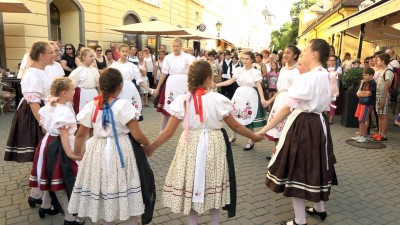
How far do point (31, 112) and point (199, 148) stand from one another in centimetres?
220

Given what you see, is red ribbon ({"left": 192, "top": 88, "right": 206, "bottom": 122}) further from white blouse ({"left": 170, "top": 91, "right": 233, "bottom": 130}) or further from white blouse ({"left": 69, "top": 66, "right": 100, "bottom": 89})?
white blouse ({"left": 69, "top": 66, "right": 100, "bottom": 89})

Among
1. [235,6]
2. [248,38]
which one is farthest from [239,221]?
[248,38]

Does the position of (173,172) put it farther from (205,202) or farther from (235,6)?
(235,6)

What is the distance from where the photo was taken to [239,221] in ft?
11.6

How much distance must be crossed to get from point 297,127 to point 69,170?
2186mm

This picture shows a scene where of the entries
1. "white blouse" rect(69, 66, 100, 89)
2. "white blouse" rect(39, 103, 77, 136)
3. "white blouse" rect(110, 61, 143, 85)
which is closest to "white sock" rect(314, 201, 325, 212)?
"white blouse" rect(39, 103, 77, 136)

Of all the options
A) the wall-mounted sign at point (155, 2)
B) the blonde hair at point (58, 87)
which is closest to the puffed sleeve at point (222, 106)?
the blonde hair at point (58, 87)

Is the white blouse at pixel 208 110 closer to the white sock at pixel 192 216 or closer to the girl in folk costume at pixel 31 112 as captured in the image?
the white sock at pixel 192 216

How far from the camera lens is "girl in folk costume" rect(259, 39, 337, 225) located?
10.0ft

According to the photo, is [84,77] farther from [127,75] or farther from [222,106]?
[222,106]

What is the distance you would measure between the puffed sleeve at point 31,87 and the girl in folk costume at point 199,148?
1.73 metres

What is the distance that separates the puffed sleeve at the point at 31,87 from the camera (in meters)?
3.61

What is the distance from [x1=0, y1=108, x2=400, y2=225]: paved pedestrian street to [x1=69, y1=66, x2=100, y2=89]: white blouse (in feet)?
4.92

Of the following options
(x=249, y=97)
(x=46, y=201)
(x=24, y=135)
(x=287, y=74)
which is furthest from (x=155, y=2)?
(x=46, y=201)
